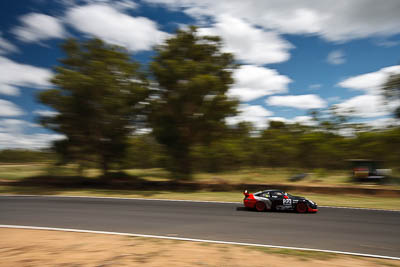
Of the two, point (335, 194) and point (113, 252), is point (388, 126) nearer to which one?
point (335, 194)

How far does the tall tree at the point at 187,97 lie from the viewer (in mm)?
21656

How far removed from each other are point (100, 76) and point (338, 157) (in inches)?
809

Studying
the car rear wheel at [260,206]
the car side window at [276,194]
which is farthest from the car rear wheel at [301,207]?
the car rear wheel at [260,206]

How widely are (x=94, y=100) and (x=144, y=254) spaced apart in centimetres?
1873

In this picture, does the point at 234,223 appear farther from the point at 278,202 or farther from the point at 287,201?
the point at 287,201

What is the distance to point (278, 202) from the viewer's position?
11742 mm

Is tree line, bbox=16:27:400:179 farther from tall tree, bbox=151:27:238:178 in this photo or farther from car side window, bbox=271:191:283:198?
car side window, bbox=271:191:283:198

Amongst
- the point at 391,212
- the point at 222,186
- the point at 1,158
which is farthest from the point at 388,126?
the point at 1,158

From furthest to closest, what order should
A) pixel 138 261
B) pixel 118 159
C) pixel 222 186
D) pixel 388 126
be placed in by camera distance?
pixel 118 159 → pixel 222 186 → pixel 388 126 → pixel 138 261

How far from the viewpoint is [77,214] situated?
11.3 meters

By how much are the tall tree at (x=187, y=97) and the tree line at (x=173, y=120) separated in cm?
8

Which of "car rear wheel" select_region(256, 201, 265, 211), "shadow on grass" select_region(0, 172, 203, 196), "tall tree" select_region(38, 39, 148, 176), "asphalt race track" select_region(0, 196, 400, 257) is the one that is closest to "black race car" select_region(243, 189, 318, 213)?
"car rear wheel" select_region(256, 201, 265, 211)

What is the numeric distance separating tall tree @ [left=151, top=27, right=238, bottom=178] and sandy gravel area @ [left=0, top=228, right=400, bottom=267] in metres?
15.4

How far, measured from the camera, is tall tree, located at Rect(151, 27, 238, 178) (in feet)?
71.1
